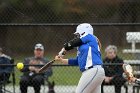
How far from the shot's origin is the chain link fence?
10555mm

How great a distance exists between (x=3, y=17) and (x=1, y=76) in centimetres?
96

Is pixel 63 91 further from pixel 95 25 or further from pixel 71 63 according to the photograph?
pixel 71 63

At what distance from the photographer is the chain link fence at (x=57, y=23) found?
416 inches

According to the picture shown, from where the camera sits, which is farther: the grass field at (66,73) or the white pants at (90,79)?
the grass field at (66,73)

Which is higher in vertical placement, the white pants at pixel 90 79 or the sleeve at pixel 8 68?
the sleeve at pixel 8 68

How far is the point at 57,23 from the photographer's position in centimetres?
1062

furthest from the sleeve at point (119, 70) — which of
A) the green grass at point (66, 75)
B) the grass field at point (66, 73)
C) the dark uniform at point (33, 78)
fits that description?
the dark uniform at point (33, 78)

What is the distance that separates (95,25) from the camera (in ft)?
34.6

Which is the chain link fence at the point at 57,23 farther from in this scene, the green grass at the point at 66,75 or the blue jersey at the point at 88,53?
the blue jersey at the point at 88,53

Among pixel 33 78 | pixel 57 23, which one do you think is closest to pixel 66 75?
pixel 33 78

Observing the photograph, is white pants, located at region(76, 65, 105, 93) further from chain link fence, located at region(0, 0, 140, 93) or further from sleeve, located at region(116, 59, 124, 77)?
chain link fence, located at region(0, 0, 140, 93)

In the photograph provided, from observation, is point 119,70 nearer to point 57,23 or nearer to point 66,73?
point 66,73

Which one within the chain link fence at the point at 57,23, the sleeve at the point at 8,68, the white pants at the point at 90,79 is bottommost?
the white pants at the point at 90,79

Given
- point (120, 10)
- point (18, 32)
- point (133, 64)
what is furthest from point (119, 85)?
point (18, 32)
